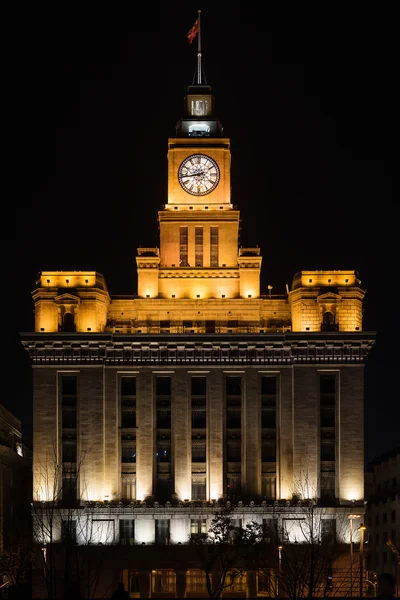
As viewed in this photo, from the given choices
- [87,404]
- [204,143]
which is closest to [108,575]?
[87,404]

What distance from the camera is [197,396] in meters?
139

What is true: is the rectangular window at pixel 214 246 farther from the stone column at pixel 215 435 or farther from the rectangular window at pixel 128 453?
the rectangular window at pixel 128 453

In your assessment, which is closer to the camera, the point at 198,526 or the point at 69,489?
the point at 198,526

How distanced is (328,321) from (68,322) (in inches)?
1144

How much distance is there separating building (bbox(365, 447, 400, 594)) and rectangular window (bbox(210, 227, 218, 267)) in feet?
105

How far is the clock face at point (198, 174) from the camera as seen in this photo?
152850 millimetres

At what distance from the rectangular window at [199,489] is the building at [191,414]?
0.15 metres

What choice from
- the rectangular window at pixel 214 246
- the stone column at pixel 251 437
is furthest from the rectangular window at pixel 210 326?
the rectangular window at pixel 214 246

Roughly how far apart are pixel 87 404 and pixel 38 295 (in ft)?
45.3

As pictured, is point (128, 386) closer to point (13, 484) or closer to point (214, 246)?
point (13, 484)

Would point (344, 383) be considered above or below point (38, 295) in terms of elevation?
below

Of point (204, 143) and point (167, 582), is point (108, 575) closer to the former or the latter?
point (167, 582)

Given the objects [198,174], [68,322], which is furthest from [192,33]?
[68,322]

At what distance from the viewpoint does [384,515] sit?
15112 centimetres
